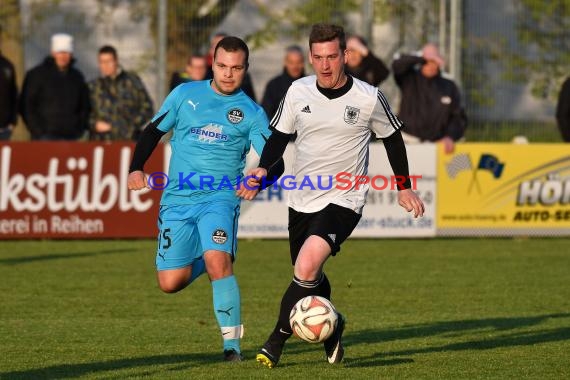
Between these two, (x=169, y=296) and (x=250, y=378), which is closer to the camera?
(x=250, y=378)

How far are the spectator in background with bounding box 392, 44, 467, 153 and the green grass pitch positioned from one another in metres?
1.50

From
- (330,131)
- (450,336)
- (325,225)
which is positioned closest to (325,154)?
(330,131)

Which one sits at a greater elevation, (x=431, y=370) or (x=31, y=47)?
(x=31, y=47)

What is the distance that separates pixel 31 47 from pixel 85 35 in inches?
30.1

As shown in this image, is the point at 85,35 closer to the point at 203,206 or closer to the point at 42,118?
the point at 42,118

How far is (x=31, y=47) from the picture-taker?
59.7 ft

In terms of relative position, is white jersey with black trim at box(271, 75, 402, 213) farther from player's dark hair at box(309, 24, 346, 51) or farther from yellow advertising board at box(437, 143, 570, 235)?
yellow advertising board at box(437, 143, 570, 235)

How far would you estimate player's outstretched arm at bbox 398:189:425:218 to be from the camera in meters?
7.79

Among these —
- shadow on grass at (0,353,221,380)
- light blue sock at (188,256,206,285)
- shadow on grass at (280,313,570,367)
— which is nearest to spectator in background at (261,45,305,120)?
shadow on grass at (280,313,570,367)

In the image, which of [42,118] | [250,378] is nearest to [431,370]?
[250,378]

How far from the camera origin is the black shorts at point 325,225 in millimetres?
7766

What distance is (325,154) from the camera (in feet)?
25.9

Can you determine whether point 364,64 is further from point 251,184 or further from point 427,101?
point 251,184

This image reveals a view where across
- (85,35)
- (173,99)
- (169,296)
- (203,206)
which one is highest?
(85,35)
